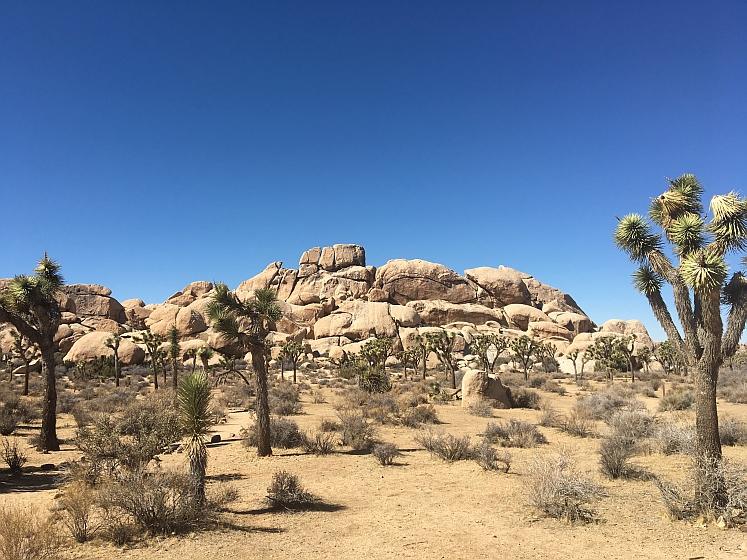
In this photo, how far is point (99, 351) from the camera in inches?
1967

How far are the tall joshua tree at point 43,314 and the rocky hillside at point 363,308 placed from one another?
42.1 meters

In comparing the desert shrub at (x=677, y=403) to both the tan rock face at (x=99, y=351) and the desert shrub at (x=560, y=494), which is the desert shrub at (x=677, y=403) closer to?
the desert shrub at (x=560, y=494)

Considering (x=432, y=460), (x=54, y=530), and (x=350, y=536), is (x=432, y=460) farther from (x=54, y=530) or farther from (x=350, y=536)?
(x=54, y=530)

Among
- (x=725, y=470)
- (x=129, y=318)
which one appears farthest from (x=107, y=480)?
(x=129, y=318)

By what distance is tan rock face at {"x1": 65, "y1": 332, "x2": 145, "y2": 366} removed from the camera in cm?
4975

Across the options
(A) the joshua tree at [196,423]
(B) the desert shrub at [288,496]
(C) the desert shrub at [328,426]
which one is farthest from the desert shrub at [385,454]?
(A) the joshua tree at [196,423]

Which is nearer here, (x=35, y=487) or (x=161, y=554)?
(x=161, y=554)

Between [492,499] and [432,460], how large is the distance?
3.60 m

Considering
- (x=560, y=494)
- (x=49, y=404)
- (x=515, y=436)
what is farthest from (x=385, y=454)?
(x=49, y=404)

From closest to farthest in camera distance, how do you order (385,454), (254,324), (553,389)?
(385,454) < (254,324) < (553,389)

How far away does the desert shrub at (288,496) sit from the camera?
29.5ft

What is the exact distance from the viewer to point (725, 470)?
7.73 meters

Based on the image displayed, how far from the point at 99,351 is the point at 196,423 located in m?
49.4

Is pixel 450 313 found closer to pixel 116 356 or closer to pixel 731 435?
pixel 116 356
